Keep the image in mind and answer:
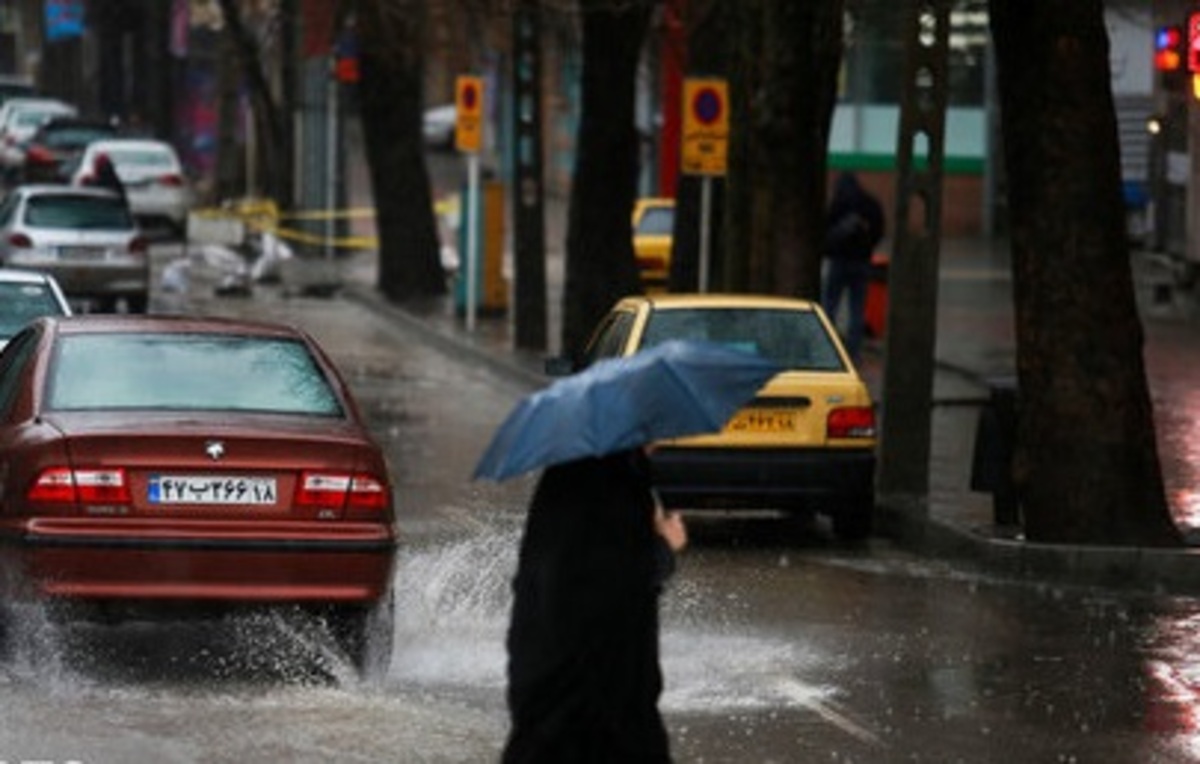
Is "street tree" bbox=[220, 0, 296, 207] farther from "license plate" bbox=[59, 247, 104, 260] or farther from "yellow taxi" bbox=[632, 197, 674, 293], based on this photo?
"license plate" bbox=[59, 247, 104, 260]

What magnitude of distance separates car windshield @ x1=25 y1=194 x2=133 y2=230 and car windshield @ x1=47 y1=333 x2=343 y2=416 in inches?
973

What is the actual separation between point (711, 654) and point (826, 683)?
2.60ft

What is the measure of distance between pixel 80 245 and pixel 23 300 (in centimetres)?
1698

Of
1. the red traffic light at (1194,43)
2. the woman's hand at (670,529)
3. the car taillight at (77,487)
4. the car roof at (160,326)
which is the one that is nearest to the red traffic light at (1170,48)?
the red traffic light at (1194,43)

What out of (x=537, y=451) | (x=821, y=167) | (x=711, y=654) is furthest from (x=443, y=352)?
(x=537, y=451)

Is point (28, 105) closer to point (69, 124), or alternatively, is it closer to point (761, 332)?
point (69, 124)

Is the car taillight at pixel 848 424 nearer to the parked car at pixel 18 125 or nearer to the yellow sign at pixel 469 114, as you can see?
the yellow sign at pixel 469 114

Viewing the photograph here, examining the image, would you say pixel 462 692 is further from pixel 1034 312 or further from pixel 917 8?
pixel 917 8

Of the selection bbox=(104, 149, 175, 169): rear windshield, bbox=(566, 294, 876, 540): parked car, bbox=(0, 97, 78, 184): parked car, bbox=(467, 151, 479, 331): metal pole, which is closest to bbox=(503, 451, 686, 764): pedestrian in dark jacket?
bbox=(566, 294, 876, 540): parked car

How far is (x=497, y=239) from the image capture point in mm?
38906

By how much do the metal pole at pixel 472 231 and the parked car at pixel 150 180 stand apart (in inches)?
676

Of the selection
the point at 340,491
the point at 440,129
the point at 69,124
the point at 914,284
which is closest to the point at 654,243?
the point at 914,284

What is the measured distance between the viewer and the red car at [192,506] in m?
12.2

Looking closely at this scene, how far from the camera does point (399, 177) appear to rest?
43.0 metres
